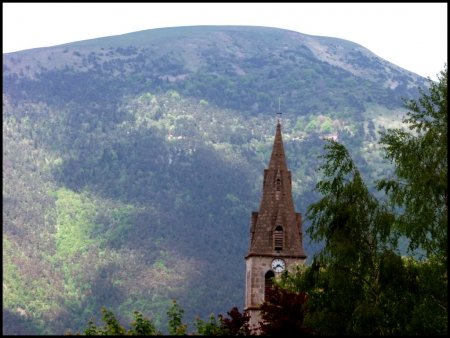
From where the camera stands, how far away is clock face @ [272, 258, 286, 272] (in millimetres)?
95312

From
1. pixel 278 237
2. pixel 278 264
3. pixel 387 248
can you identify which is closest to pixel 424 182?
pixel 387 248

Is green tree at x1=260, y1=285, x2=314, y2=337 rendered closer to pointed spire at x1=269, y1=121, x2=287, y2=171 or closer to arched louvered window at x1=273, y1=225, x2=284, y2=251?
arched louvered window at x1=273, y1=225, x2=284, y2=251

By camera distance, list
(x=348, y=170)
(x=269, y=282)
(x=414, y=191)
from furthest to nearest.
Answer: (x=269, y=282) → (x=348, y=170) → (x=414, y=191)

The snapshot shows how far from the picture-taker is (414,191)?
51719 mm

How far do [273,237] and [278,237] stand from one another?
1.22 feet

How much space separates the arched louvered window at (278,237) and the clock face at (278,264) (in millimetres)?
1073

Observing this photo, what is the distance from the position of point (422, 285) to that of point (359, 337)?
3590 millimetres

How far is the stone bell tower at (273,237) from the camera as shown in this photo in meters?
94.6

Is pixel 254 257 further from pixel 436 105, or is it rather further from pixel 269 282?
pixel 436 105

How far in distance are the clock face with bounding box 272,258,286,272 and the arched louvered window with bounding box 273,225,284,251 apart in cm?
107

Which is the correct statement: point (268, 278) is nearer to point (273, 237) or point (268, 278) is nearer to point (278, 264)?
point (278, 264)

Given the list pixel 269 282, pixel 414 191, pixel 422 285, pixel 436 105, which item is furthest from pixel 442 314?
pixel 269 282

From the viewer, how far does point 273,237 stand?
317ft

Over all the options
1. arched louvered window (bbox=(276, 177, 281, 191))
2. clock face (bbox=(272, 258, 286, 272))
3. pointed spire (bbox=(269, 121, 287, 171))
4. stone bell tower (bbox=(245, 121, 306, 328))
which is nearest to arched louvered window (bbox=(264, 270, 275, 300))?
stone bell tower (bbox=(245, 121, 306, 328))
